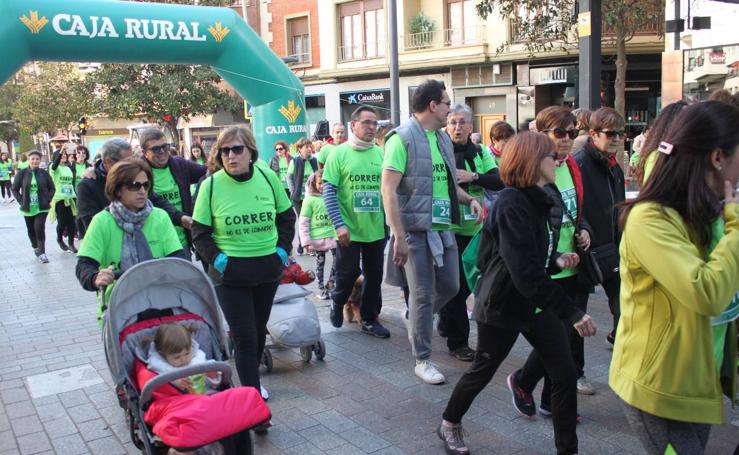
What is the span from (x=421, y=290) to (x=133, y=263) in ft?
6.43

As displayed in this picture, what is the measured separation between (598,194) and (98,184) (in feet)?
11.9

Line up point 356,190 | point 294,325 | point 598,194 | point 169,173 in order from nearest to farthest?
point 598,194, point 294,325, point 169,173, point 356,190

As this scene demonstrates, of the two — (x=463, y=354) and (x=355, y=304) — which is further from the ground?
(x=355, y=304)

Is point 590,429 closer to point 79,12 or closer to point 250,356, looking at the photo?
point 250,356

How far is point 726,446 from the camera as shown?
385cm

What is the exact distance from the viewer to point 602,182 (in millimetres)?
4637

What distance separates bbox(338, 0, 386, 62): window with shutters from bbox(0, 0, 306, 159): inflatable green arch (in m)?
13.3

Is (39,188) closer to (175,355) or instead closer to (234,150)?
(234,150)

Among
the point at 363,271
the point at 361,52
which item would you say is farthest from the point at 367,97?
the point at 363,271

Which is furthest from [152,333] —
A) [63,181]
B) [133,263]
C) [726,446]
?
[63,181]

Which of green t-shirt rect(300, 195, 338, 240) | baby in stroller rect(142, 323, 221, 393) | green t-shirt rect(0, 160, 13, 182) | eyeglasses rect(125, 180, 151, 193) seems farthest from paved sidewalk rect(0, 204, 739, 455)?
green t-shirt rect(0, 160, 13, 182)

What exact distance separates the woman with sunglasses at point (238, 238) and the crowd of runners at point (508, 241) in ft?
0.03

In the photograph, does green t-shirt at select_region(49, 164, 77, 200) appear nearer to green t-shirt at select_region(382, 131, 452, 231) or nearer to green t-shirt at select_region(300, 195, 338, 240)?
green t-shirt at select_region(300, 195, 338, 240)

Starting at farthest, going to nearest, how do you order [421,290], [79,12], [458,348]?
[79,12] → [458,348] → [421,290]
